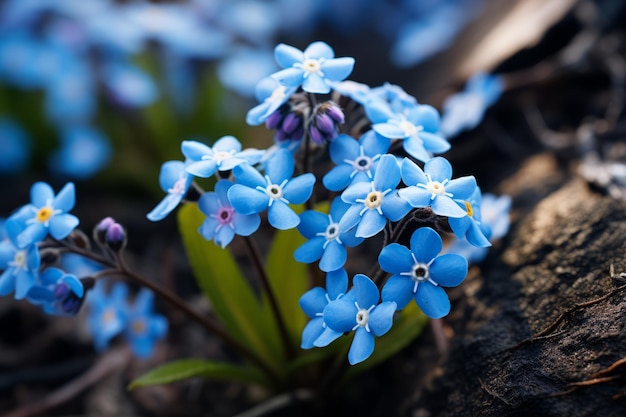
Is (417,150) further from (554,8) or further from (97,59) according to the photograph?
(97,59)

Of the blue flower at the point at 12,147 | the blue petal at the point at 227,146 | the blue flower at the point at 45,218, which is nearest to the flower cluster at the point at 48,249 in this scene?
the blue flower at the point at 45,218

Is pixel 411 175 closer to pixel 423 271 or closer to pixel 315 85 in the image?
pixel 423 271

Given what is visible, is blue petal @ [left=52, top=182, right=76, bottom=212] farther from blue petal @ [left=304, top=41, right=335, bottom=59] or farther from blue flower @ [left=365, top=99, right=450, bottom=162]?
blue flower @ [left=365, top=99, right=450, bottom=162]

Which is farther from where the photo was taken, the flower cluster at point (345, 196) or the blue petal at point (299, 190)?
the blue petal at point (299, 190)

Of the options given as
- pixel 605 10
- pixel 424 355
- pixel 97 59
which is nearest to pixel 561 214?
pixel 424 355

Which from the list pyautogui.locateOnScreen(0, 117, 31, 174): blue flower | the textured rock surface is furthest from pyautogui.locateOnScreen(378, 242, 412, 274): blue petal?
pyautogui.locateOnScreen(0, 117, 31, 174): blue flower

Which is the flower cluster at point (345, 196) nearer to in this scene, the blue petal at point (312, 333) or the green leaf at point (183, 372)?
the blue petal at point (312, 333)

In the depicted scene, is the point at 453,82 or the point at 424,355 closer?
the point at 424,355
